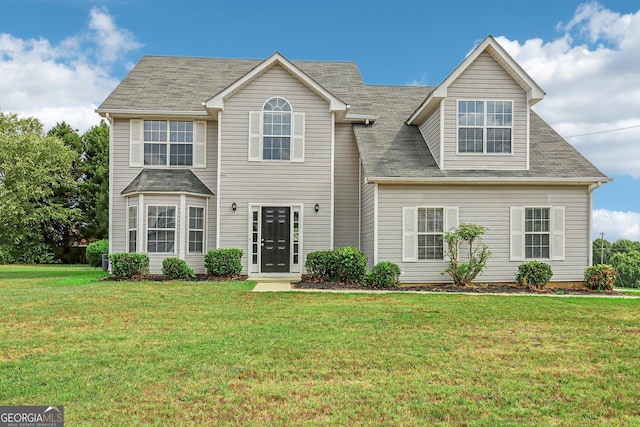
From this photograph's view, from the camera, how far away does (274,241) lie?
16.3 meters

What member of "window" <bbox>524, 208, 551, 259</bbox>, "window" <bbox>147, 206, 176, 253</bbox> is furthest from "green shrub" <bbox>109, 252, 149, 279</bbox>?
"window" <bbox>524, 208, 551, 259</bbox>

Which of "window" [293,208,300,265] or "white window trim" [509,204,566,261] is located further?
"window" [293,208,300,265]

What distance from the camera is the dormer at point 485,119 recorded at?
50.4 ft

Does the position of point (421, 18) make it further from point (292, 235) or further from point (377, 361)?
point (377, 361)

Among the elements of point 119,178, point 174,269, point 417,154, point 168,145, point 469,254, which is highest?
point 168,145

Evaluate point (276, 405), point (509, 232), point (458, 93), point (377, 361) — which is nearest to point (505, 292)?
point (509, 232)

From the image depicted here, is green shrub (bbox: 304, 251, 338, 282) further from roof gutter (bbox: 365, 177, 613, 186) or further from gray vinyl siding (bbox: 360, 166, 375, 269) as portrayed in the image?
roof gutter (bbox: 365, 177, 613, 186)

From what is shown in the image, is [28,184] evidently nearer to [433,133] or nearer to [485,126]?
[433,133]

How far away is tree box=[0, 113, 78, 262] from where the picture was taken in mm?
28422

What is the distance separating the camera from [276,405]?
4.66 meters

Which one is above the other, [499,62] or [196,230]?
[499,62]

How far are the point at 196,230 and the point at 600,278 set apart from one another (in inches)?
468

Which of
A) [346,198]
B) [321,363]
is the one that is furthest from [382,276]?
[321,363]

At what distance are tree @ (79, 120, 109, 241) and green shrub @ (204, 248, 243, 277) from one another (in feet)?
61.9
